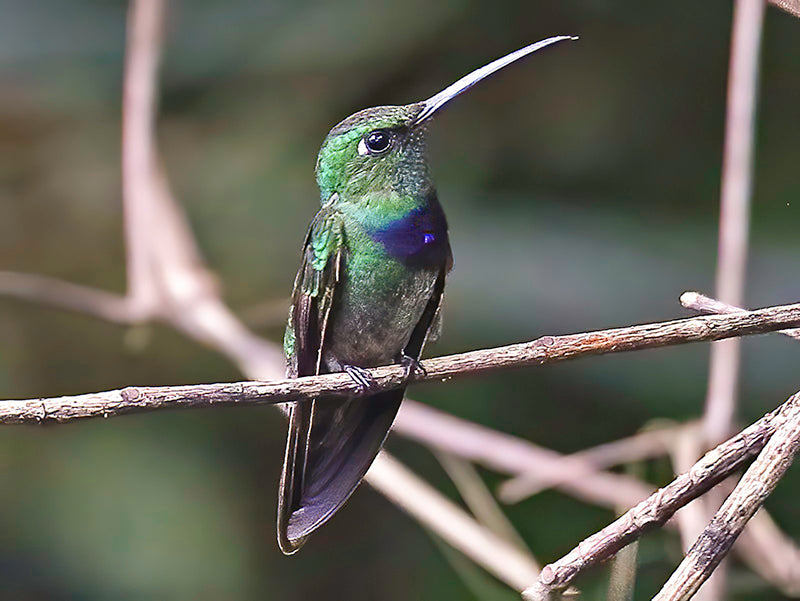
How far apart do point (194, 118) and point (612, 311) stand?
5.63 feet

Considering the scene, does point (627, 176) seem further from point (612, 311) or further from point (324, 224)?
point (324, 224)

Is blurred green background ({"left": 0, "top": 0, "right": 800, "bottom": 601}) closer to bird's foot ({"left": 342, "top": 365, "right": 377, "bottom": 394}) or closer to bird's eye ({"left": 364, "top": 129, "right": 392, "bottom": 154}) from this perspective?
bird's eye ({"left": 364, "top": 129, "right": 392, "bottom": 154})

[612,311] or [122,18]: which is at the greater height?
[122,18]

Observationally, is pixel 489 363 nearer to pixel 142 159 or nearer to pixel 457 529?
pixel 457 529

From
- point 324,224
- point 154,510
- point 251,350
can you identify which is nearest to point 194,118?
point 154,510

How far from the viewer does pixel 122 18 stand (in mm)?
3740

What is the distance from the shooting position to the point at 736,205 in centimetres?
136

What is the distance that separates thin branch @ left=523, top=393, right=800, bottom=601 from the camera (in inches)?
27.8

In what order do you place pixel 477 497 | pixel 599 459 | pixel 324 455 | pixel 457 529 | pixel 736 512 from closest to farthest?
1. pixel 736 512
2. pixel 324 455
3. pixel 599 459
4. pixel 457 529
5. pixel 477 497

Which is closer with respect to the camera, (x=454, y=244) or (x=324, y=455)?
(x=324, y=455)

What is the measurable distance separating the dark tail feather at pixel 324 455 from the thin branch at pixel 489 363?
5.7 inches

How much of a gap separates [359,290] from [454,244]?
4.76ft

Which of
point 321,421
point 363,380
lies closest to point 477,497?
point 321,421

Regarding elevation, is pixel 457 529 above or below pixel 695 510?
below
